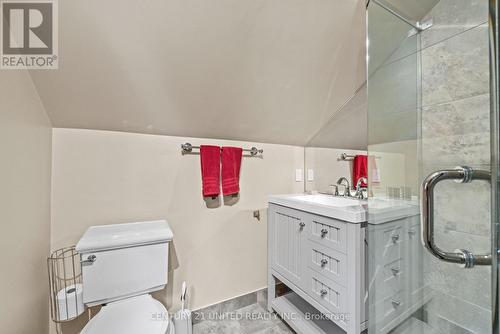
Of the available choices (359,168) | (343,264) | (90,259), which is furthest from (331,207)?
(90,259)

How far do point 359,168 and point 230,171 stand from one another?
0.97m

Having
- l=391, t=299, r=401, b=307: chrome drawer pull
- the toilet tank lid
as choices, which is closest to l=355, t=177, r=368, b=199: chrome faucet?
l=391, t=299, r=401, b=307: chrome drawer pull

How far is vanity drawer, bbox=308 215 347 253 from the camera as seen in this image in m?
1.09

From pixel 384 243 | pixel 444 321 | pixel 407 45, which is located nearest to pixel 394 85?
pixel 407 45

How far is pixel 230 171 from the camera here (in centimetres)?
159

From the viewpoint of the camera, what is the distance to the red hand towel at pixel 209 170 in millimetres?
1501

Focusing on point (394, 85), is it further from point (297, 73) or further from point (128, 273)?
point (128, 273)

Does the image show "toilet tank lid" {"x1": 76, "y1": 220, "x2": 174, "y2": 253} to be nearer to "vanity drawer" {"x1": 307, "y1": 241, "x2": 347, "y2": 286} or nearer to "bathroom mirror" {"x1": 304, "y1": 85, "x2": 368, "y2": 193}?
"vanity drawer" {"x1": 307, "y1": 241, "x2": 347, "y2": 286}

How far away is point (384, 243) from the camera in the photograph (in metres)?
1.13

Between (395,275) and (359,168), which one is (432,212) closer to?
(395,275)

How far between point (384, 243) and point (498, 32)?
971 millimetres

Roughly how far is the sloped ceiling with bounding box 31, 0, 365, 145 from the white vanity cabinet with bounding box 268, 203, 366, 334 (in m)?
0.83

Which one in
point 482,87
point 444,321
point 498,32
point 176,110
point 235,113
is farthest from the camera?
point 235,113

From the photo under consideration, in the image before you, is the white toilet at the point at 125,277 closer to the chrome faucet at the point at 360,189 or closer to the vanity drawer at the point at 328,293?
the vanity drawer at the point at 328,293
